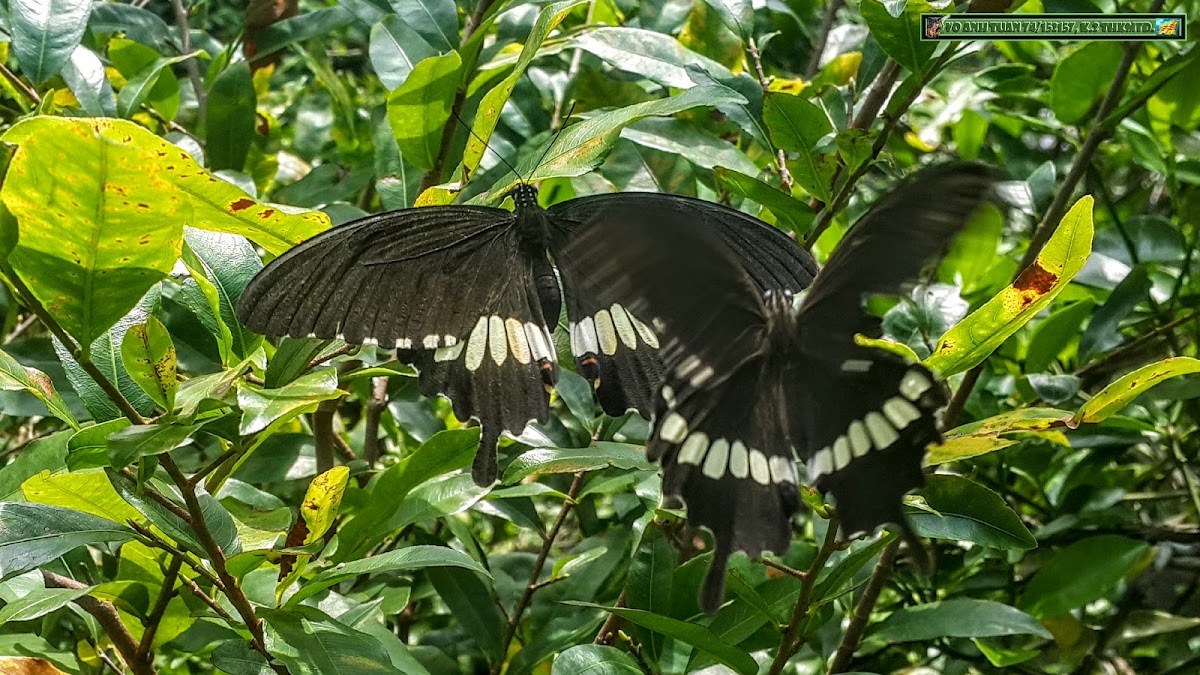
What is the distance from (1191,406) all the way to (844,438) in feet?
3.64

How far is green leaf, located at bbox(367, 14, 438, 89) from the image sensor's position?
1231 mm

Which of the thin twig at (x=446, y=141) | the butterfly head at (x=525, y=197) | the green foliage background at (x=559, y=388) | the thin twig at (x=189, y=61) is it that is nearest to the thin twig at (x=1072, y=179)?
the green foliage background at (x=559, y=388)

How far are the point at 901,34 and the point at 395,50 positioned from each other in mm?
566

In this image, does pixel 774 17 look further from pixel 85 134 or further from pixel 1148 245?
pixel 85 134

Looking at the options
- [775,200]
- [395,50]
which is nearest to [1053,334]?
[775,200]

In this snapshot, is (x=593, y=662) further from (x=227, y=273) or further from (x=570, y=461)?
(x=227, y=273)

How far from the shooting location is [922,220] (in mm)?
758

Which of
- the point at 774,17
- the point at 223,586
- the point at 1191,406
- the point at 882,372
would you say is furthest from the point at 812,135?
the point at 1191,406

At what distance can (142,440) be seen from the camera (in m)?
0.71

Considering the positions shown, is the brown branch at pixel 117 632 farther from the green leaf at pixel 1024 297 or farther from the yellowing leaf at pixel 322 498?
the green leaf at pixel 1024 297

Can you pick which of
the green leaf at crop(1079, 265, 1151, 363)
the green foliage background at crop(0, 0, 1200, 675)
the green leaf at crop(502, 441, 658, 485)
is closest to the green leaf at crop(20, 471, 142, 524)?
the green foliage background at crop(0, 0, 1200, 675)

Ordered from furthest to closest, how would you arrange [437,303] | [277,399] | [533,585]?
[533,585], [437,303], [277,399]

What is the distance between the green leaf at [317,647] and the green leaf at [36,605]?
0.14 metres

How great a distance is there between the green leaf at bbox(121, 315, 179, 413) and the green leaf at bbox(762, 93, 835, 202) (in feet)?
1.96
